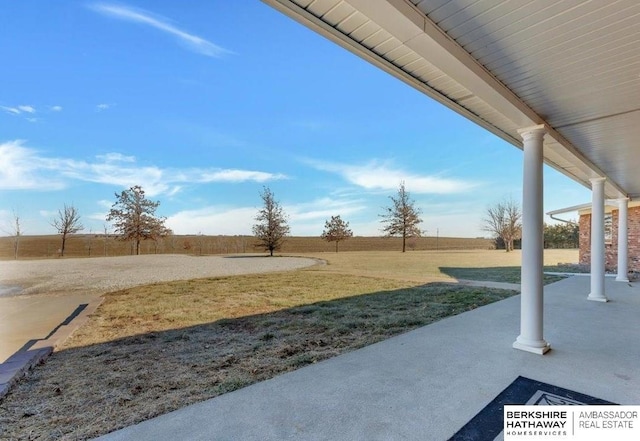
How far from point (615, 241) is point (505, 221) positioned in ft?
67.2

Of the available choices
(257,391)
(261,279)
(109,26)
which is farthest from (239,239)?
(257,391)

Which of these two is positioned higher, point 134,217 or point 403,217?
point 403,217

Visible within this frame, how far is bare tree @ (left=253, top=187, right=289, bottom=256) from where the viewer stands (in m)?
23.6

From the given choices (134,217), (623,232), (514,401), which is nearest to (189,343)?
(514,401)

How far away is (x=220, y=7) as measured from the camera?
14.7 ft

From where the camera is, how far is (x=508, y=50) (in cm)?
215

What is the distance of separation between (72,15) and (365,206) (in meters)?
26.3

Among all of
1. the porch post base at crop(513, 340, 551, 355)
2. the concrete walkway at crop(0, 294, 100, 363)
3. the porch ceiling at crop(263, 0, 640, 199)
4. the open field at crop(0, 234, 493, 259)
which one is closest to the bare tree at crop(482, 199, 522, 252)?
the open field at crop(0, 234, 493, 259)

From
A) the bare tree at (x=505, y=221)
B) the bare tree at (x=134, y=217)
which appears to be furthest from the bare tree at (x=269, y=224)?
the bare tree at (x=505, y=221)

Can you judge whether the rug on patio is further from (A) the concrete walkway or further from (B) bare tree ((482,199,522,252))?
(B) bare tree ((482,199,522,252))

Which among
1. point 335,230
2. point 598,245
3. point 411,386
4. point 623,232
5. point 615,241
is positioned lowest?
point 411,386

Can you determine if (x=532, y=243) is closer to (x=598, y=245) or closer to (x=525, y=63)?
(x=525, y=63)

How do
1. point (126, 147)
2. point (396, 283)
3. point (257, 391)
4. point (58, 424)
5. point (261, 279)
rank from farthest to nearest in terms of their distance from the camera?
point (126, 147) < point (261, 279) < point (396, 283) < point (257, 391) < point (58, 424)

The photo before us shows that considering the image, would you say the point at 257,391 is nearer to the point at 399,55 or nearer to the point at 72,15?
the point at 399,55
